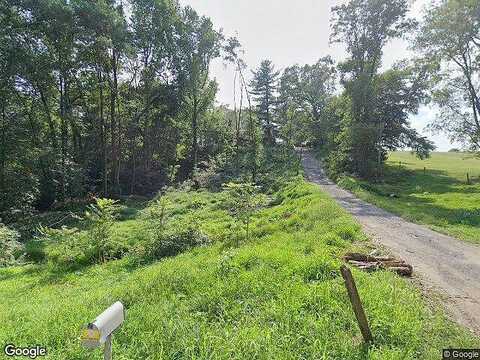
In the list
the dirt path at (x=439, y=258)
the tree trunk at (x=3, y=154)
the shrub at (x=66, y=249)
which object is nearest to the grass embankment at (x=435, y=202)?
→ the dirt path at (x=439, y=258)

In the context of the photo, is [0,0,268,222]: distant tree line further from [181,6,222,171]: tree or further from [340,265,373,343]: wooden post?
[340,265,373,343]: wooden post

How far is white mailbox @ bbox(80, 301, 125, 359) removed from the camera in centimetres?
282

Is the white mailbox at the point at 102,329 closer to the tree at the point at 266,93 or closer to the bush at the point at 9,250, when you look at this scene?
the bush at the point at 9,250

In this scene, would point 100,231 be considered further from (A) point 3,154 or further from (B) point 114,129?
(B) point 114,129

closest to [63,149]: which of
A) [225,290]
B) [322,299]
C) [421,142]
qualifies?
[225,290]

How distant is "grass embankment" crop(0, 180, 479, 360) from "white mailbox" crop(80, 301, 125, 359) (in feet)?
4.52

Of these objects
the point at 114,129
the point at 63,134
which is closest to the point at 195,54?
the point at 114,129

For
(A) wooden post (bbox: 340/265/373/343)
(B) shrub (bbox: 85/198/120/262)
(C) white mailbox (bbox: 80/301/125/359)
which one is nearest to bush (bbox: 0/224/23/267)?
(B) shrub (bbox: 85/198/120/262)

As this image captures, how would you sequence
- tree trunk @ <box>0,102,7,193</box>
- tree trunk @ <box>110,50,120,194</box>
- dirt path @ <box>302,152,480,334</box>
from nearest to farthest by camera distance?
dirt path @ <box>302,152,480,334</box>
tree trunk @ <box>0,102,7,193</box>
tree trunk @ <box>110,50,120,194</box>

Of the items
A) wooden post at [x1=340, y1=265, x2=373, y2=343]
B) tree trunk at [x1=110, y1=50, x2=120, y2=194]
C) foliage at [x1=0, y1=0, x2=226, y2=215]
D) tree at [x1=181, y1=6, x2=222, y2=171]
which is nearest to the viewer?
wooden post at [x1=340, y1=265, x2=373, y2=343]

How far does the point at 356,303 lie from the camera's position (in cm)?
406

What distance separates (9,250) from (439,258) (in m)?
15.1

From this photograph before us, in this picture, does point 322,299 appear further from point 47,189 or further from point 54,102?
point 54,102

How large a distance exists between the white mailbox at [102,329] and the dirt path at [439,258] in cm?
501
